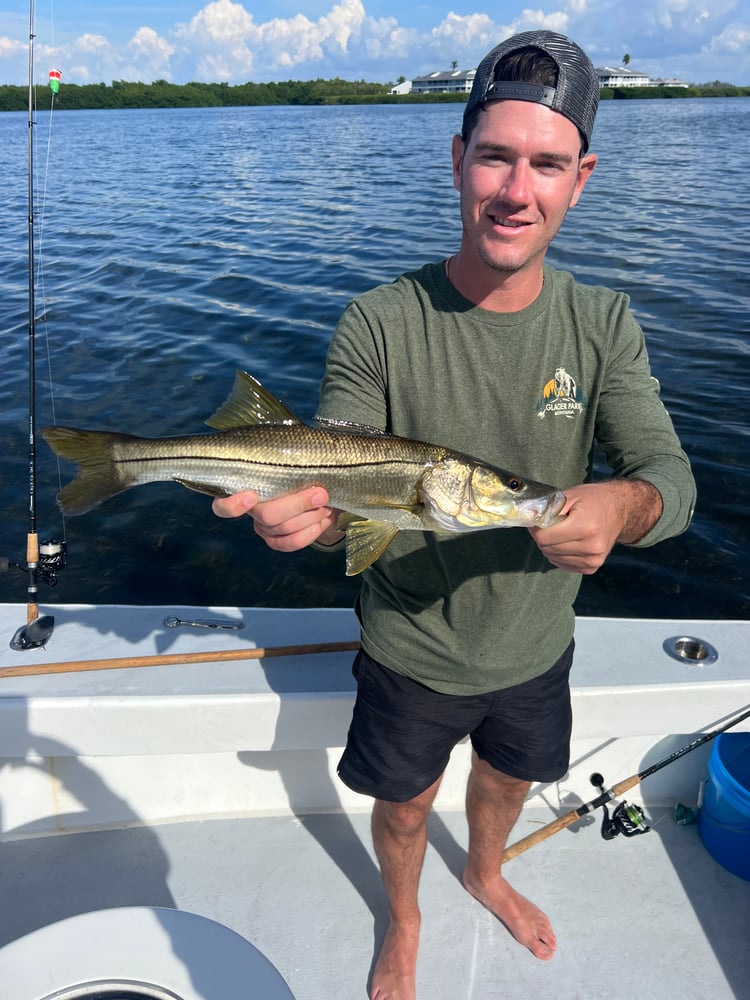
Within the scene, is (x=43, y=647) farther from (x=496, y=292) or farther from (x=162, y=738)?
(x=496, y=292)

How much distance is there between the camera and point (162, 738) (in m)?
3.30

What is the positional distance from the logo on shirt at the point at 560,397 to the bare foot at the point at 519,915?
7.80ft

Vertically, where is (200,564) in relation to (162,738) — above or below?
below

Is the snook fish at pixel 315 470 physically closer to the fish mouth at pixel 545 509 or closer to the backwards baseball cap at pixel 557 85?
the fish mouth at pixel 545 509

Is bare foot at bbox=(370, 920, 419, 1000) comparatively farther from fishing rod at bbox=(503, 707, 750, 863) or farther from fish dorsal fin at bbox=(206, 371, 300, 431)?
fish dorsal fin at bbox=(206, 371, 300, 431)

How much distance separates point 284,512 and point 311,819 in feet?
7.73

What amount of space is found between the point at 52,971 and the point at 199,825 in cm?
191

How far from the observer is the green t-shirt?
2.55m

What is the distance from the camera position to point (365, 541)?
8.48 ft

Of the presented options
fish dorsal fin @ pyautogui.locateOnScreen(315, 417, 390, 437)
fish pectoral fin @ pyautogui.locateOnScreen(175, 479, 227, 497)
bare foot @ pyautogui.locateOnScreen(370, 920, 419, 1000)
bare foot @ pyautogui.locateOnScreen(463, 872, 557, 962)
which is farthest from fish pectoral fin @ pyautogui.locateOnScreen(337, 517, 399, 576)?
bare foot @ pyautogui.locateOnScreen(463, 872, 557, 962)

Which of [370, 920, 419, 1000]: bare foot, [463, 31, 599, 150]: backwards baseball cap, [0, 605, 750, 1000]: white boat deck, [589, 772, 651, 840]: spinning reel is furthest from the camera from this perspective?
[589, 772, 651, 840]: spinning reel

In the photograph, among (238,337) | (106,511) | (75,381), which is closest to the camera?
(106,511)

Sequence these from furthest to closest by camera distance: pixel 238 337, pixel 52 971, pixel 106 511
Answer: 1. pixel 238 337
2. pixel 106 511
3. pixel 52 971

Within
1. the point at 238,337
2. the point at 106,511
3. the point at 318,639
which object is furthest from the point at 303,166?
the point at 318,639
